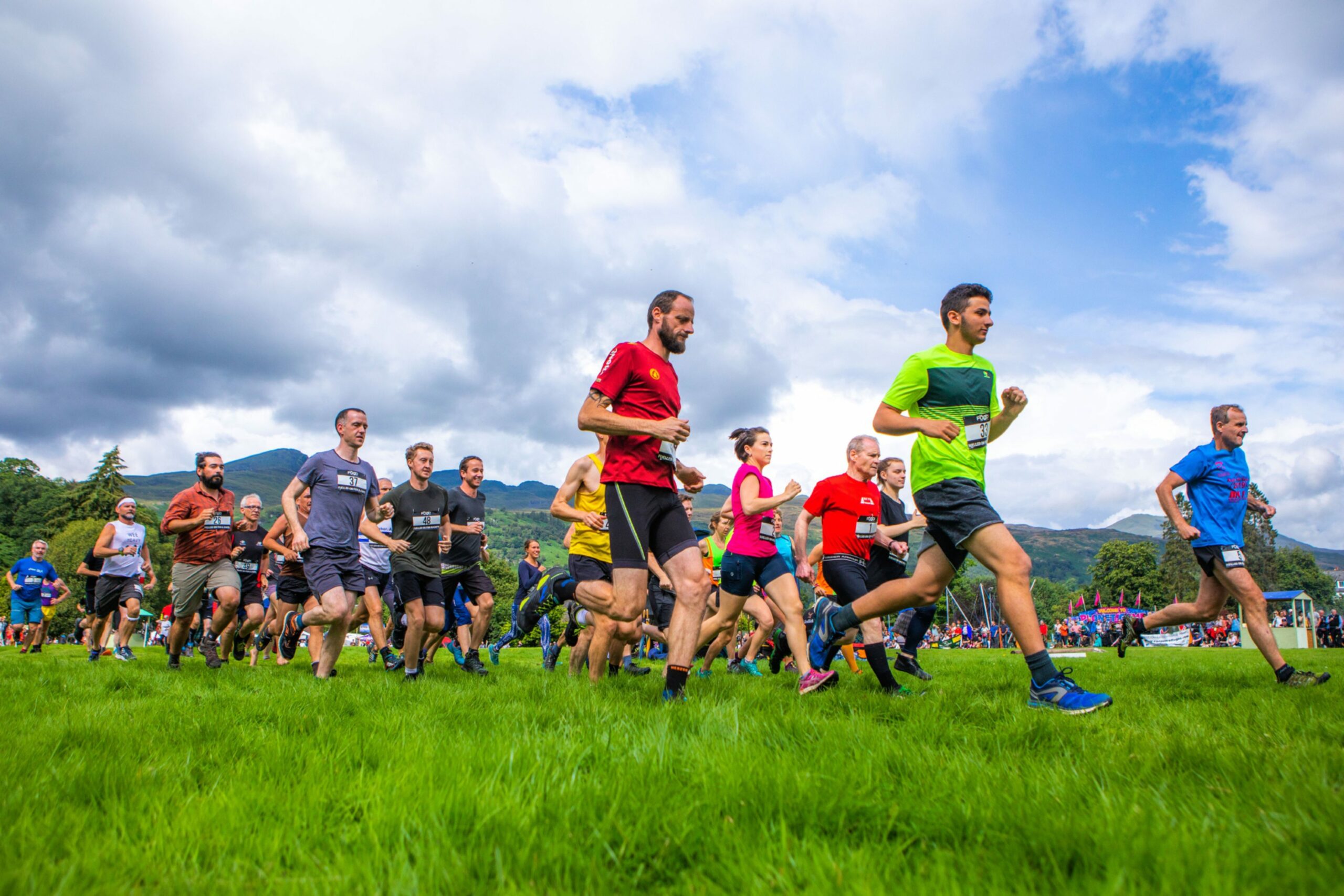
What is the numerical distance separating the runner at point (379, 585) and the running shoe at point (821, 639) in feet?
15.3

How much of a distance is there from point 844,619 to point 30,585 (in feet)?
58.3

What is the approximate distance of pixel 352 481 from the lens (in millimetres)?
7938

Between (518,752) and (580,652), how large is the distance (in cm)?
553

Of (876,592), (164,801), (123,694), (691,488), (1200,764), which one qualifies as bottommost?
(123,694)

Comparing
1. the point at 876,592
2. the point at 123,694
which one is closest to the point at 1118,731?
the point at 876,592

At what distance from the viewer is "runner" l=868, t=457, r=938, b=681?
791 centimetres

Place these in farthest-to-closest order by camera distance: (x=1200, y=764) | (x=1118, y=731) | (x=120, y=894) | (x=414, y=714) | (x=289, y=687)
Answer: (x=289, y=687) → (x=414, y=714) → (x=1118, y=731) → (x=1200, y=764) → (x=120, y=894)

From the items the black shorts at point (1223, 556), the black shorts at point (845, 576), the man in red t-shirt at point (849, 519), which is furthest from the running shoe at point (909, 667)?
the black shorts at point (1223, 556)

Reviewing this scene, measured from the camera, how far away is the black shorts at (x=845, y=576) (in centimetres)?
701

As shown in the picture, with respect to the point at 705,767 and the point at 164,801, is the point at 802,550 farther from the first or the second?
the point at 164,801

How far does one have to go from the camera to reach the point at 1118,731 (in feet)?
11.4

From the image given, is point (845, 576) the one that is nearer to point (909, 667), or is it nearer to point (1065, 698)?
point (909, 667)

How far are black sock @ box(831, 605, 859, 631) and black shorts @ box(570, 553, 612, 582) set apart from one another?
246 cm

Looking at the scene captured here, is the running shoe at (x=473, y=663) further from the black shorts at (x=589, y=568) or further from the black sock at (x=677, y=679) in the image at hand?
the black sock at (x=677, y=679)
